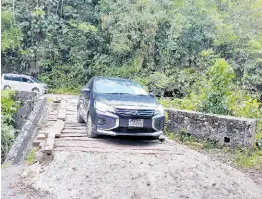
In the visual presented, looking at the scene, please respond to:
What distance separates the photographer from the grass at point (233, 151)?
299 inches

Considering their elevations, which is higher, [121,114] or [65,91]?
[121,114]

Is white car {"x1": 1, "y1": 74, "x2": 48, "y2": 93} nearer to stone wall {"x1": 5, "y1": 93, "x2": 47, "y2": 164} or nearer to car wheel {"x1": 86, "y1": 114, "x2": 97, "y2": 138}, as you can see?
stone wall {"x1": 5, "y1": 93, "x2": 47, "y2": 164}

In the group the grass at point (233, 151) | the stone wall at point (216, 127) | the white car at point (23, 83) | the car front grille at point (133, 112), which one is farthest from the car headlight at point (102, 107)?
the white car at point (23, 83)

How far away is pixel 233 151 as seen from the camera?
828 centimetres

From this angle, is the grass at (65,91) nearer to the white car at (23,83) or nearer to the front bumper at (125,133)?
the white car at (23,83)

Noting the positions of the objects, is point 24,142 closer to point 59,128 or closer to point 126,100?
point 59,128

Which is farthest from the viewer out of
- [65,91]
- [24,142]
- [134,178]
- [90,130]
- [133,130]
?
[65,91]

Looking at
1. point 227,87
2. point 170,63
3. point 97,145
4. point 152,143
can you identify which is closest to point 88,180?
point 97,145

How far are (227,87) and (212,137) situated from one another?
1557 millimetres

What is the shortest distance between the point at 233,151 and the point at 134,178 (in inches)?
149

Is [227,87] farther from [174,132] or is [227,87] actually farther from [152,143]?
[152,143]

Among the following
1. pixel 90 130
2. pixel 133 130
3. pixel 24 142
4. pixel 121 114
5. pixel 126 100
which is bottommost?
pixel 24 142

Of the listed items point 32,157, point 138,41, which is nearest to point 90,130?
point 32,157

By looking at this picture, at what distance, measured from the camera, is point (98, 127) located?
24.1 ft
